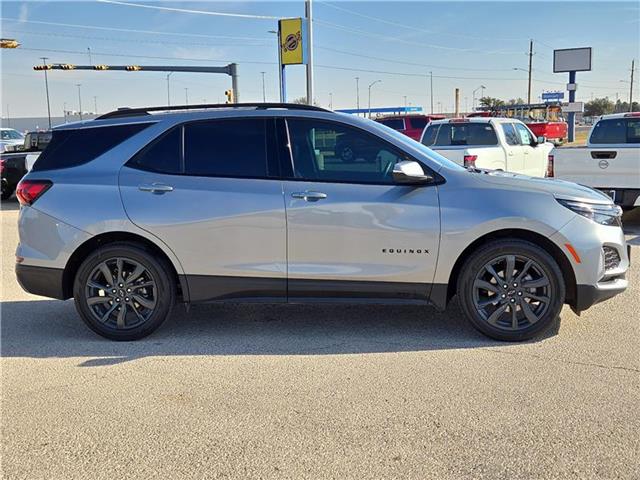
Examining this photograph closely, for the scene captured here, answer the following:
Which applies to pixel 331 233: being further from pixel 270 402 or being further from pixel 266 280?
pixel 270 402

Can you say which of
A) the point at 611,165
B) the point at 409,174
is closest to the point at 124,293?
the point at 409,174

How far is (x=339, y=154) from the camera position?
Answer: 4793 mm

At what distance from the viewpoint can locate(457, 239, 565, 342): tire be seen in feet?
15.1

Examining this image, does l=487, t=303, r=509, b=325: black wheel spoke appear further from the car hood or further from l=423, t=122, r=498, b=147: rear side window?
l=423, t=122, r=498, b=147: rear side window

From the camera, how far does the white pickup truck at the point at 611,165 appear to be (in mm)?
9391

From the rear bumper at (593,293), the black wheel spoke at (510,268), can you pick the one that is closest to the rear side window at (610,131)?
the rear bumper at (593,293)

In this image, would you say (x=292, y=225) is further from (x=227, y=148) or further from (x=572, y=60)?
(x=572, y=60)

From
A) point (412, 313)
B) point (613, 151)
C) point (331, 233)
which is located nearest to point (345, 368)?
point (331, 233)

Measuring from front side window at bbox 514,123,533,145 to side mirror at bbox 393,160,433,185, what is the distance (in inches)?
359

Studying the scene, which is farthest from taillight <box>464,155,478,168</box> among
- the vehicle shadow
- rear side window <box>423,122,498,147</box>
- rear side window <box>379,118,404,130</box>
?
rear side window <box>379,118,404,130</box>

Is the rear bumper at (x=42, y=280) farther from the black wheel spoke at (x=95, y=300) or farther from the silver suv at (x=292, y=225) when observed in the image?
the black wheel spoke at (x=95, y=300)

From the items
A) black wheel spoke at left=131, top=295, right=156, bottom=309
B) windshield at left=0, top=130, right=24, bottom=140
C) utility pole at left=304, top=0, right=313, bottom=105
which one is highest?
utility pole at left=304, top=0, right=313, bottom=105

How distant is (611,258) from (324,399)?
2569 mm

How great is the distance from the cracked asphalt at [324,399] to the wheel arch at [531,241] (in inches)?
14.7
